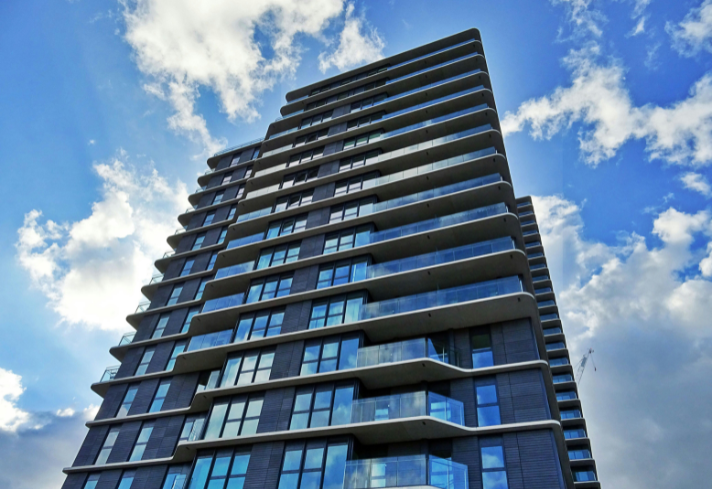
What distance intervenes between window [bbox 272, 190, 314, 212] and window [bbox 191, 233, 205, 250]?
8.52 metres

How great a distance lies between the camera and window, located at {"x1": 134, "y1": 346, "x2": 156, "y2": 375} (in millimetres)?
32000

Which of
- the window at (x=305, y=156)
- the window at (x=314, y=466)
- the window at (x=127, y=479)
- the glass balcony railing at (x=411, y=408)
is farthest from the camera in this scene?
the window at (x=305, y=156)

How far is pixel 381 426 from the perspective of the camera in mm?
19750

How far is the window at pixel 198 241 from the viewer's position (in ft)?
128

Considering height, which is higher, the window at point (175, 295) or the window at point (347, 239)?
the window at point (175, 295)

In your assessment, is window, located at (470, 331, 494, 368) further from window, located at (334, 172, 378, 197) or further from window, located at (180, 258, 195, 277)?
window, located at (180, 258, 195, 277)

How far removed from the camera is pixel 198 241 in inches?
1554

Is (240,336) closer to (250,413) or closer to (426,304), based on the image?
(250,413)

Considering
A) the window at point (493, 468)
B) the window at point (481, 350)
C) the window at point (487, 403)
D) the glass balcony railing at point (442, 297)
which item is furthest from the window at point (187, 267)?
the window at point (493, 468)

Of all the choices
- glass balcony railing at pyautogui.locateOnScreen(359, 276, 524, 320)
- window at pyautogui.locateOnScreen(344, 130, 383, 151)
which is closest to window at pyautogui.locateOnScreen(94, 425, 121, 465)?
glass balcony railing at pyautogui.locateOnScreen(359, 276, 524, 320)

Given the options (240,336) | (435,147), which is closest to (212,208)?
(240,336)

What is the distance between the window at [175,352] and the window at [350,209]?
1248 centimetres

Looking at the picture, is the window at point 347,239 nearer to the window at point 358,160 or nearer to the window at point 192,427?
the window at point 358,160

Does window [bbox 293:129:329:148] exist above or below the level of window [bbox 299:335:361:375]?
above
